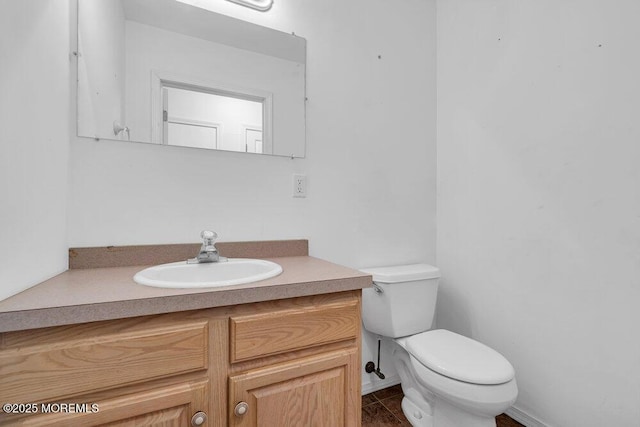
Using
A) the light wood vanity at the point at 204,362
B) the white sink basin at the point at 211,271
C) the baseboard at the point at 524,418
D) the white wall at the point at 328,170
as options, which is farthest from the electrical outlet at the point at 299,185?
the baseboard at the point at 524,418

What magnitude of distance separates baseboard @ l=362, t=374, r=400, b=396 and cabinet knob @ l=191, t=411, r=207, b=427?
3.65 feet

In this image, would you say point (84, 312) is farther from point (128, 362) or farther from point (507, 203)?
point (507, 203)

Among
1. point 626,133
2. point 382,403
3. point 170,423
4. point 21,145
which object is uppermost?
point 626,133

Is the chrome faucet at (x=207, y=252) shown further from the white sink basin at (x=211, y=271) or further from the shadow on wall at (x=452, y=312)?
the shadow on wall at (x=452, y=312)

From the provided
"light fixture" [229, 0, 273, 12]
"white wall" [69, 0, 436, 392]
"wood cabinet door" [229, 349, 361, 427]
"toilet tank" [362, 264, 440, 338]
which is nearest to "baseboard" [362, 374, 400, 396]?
"white wall" [69, 0, 436, 392]

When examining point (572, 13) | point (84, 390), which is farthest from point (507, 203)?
point (84, 390)

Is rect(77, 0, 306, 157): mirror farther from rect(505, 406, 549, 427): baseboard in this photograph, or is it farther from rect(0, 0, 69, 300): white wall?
rect(505, 406, 549, 427): baseboard

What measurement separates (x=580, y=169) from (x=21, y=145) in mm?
1887

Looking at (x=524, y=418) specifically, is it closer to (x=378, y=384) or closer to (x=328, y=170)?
(x=378, y=384)

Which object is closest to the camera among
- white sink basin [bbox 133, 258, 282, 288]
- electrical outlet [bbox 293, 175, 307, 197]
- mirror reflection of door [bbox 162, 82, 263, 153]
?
white sink basin [bbox 133, 258, 282, 288]

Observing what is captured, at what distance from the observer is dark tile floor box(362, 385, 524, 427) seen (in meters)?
1.40

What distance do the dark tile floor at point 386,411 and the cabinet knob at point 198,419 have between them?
0.97 m

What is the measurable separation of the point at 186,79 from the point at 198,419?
1207 mm

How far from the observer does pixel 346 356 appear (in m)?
0.92
